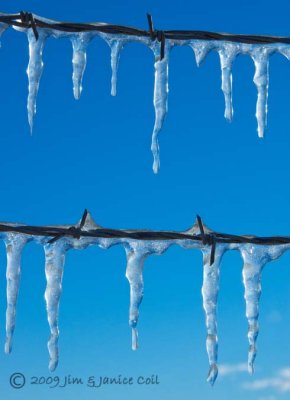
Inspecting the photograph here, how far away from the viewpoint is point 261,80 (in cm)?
375

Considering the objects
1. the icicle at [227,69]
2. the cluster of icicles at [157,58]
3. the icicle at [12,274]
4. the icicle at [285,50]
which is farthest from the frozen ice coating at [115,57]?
the icicle at [12,274]

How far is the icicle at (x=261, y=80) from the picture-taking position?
359 cm

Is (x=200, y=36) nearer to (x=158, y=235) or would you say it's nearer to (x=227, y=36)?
(x=227, y=36)

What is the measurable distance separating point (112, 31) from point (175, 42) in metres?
Result: 0.28

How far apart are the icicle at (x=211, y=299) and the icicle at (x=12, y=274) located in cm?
76

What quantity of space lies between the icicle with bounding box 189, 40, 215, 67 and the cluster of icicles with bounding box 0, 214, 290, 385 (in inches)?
31.1

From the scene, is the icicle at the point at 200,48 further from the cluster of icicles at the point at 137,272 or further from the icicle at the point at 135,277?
the icicle at the point at 135,277

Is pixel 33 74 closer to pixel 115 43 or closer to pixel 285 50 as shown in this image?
pixel 115 43

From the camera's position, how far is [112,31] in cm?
347

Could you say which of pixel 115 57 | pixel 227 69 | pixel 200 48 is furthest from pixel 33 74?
pixel 227 69

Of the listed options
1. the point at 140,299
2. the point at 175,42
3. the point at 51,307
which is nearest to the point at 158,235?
the point at 140,299

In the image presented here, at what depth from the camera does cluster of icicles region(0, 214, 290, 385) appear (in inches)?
132

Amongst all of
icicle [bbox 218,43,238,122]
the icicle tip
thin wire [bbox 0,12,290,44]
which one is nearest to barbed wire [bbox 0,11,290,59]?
thin wire [bbox 0,12,290,44]

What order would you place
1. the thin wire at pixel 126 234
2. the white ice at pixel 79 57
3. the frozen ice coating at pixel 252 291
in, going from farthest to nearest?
the white ice at pixel 79 57 < the frozen ice coating at pixel 252 291 < the thin wire at pixel 126 234
